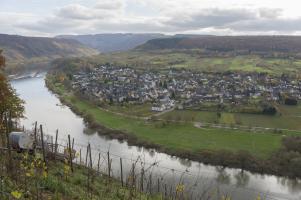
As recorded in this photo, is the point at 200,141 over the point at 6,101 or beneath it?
beneath

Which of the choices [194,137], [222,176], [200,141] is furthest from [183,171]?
[194,137]

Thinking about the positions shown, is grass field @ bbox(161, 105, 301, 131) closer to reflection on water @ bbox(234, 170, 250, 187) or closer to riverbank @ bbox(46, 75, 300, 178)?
riverbank @ bbox(46, 75, 300, 178)

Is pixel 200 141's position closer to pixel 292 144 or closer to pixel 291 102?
pixel 292 144

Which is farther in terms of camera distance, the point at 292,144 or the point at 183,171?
the point at 292,144

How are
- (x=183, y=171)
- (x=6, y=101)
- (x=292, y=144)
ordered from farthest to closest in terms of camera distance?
1. (x=292, y=144)
2. (x=183, y=171)
3. (x=6, y=101)

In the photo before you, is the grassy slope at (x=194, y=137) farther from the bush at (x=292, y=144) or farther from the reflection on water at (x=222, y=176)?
the reflection on water at (x=222, y=176)

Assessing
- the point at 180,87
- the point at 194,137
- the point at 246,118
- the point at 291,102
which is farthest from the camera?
the point at 180,87

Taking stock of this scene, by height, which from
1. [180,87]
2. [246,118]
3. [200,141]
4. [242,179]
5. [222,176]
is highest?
[180,87]
